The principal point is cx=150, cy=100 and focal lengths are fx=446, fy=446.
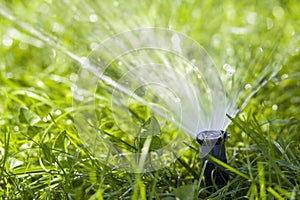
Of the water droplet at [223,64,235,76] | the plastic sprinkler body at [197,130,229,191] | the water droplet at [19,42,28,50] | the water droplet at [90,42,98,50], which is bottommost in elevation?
the plastic sprinkler body at [197,130,229,191]

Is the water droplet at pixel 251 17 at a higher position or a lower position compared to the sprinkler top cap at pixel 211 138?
higher

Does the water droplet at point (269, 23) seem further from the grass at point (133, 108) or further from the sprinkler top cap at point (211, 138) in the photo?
the sprinkler top cap at point (211, 138)

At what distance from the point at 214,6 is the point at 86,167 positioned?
1151 millimetres

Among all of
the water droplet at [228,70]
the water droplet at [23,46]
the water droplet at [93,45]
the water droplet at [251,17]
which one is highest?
the water droplet at [251,17]

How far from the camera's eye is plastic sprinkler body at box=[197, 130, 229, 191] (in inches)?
32.7

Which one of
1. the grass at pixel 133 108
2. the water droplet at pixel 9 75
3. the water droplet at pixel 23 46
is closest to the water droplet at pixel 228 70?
the grass at pixel 133 108

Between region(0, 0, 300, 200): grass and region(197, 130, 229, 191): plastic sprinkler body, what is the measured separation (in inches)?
0.7

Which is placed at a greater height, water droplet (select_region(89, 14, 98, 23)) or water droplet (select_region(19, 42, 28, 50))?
water droplet (select_region(89, 14, 98, 23))

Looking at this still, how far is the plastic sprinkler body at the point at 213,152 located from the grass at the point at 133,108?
0.02 meters

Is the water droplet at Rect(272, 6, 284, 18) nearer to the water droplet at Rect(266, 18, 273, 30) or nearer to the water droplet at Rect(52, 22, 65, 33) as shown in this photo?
the water droplet at Rect(266, 18, 273, 30)

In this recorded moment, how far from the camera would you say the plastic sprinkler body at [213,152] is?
83 centimetres

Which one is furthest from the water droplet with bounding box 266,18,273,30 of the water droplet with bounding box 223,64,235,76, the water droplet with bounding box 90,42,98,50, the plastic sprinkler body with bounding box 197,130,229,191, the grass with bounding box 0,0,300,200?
the plastic sprinkler body with bounding box 197,130,229,191

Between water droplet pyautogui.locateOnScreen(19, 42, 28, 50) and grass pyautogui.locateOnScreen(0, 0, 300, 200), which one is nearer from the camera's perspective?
grass pyautogui.locateOnScreen(0, 0, 300, 200)

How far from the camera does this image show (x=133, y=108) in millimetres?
1252
